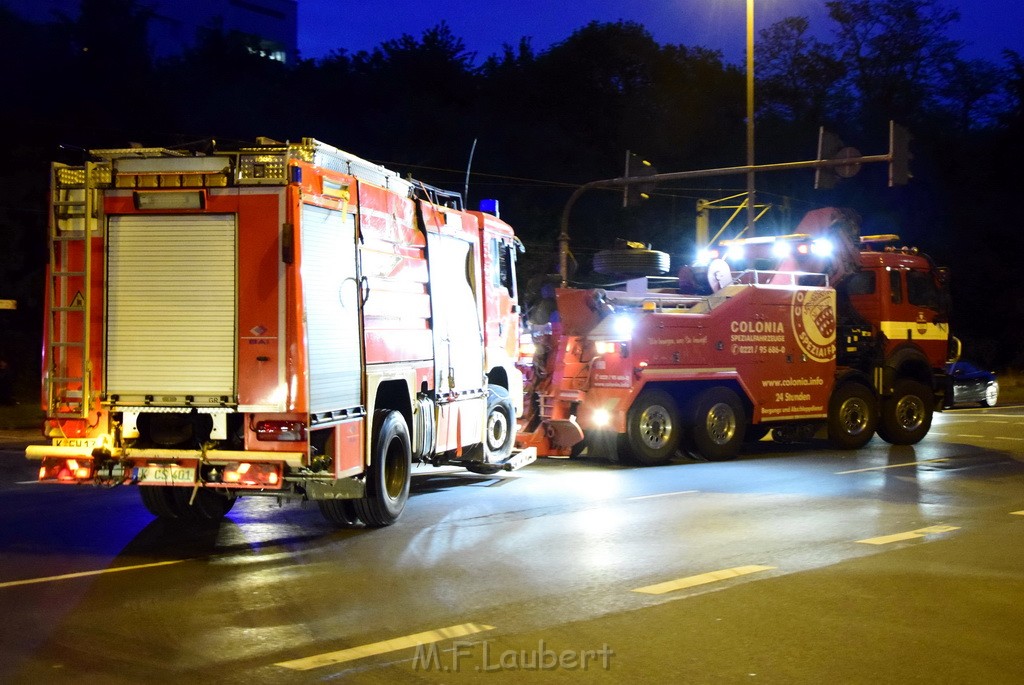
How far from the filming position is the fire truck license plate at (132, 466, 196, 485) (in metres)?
9.09

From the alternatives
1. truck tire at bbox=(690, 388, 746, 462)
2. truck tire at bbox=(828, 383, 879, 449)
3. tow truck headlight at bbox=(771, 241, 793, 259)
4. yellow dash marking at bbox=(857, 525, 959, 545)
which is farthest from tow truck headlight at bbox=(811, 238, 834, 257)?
yellow dash marking at bbox=(857, 525, 959, 545)

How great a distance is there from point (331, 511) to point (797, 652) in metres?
5.23

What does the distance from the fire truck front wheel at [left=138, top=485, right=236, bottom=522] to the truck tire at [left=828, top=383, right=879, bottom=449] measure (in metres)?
10.5

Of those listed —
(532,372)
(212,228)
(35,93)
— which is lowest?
(532,372)

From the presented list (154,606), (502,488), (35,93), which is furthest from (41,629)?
(35,93)

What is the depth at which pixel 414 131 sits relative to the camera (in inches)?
1602

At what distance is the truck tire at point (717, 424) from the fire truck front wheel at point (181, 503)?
7.50 m

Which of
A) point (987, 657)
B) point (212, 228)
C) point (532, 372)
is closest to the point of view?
point (987, 657)

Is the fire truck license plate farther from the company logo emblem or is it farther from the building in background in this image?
the building in background

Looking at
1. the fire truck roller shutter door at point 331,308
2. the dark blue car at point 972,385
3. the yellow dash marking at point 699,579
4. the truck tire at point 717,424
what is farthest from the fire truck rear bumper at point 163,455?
the dark blue car at point 972,385

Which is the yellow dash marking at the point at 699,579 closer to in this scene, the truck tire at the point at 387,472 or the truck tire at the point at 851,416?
the truck tire at the point at 387,472

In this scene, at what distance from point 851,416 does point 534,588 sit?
11.5 meters

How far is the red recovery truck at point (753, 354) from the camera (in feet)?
51.4

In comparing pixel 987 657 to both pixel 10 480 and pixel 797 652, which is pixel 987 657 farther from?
pixel 10 480
